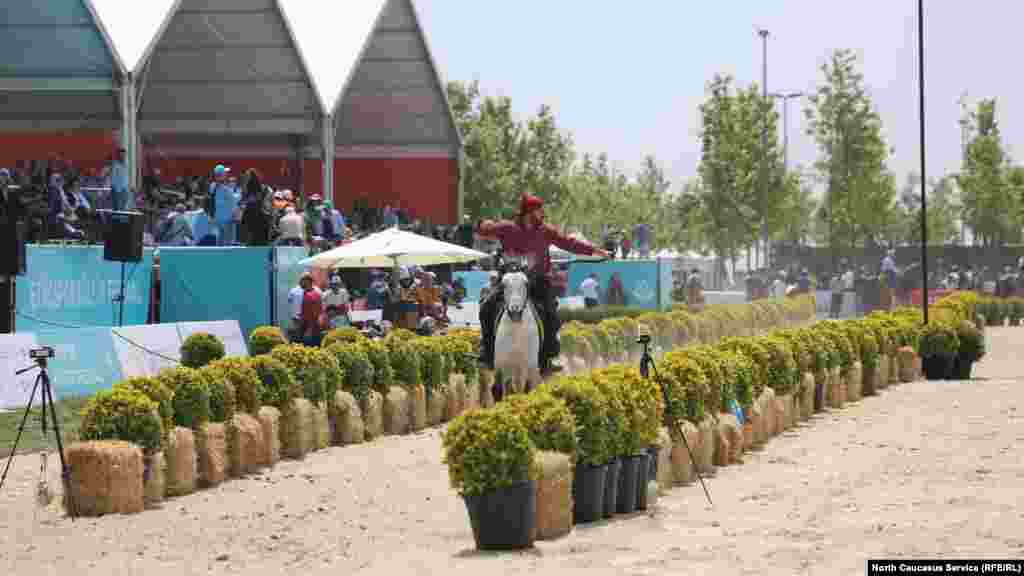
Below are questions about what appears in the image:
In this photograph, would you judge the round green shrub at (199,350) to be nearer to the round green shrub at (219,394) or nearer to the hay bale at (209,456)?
the round green shrub at (219,394)

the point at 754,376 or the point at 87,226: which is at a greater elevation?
the point at 87,226

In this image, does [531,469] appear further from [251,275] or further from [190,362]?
[251,275]

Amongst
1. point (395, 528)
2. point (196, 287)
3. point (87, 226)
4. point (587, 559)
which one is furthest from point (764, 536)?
point (87, 226)

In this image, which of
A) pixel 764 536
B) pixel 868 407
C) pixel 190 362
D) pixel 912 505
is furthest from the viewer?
pixel 868 407

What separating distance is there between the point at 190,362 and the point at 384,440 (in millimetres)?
4237

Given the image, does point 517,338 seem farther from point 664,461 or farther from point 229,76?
point 229,76

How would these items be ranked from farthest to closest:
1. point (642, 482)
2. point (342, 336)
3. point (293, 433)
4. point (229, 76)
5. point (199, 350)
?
point (229, 76), point (342, 336), point (199, 350), point (293, 433), point (642, 482)

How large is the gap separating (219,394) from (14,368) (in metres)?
5.09

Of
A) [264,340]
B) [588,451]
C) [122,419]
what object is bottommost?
[588,451]

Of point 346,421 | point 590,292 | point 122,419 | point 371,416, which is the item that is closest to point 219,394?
point 122,419

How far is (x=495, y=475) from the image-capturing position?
13.0 m

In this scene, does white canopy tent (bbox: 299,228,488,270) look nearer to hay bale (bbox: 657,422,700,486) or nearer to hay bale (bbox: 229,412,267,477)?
hay bale (bbox: 229,412,267,477)

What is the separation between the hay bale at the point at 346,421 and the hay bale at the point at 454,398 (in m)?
3.28

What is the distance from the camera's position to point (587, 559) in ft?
41.7
